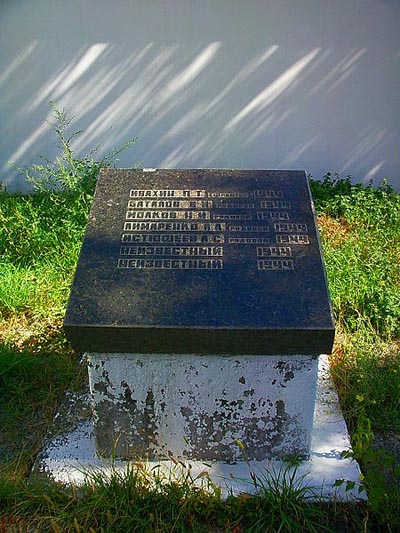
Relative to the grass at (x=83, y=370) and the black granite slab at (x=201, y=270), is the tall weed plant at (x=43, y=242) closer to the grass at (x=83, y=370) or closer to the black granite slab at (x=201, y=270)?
the grass at (x=83, y=370)

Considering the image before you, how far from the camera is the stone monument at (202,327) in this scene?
7.59ft

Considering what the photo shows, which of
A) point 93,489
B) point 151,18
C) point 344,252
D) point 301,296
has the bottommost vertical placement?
point 93,489

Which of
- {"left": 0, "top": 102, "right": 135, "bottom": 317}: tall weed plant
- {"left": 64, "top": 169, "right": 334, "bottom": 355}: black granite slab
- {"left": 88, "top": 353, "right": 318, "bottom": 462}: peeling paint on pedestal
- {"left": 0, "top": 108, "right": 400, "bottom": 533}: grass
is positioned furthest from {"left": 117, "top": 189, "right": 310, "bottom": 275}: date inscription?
{"left": 0, "top": 102, "right": 135, "bottom": 317}: tall weed plant

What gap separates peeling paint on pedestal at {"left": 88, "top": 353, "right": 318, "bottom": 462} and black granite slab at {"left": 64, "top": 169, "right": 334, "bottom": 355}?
0.10 meters

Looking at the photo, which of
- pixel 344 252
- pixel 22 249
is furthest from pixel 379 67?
pixel 22 249

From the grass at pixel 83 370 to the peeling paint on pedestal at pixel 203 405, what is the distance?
138 mm

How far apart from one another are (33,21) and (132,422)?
11.6ft

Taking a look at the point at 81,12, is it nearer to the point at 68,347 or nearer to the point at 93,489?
the point at 68,347

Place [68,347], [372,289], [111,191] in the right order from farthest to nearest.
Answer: [372,289]
[68,347]
[111,191]

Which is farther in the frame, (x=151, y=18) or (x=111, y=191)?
(x=151, y=18)

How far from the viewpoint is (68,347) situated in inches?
137

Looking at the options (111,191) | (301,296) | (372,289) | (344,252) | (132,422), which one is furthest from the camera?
(344,252)

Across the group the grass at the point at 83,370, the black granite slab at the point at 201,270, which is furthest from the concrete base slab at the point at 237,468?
the black granite slab at the point at 201,270

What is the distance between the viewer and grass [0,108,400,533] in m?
2.37
